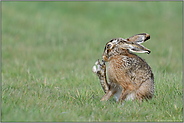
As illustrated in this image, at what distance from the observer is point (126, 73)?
15.2 feet

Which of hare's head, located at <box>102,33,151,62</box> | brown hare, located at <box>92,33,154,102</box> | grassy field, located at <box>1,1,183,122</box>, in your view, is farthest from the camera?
hare's head, located at <box>102,33,151,62</box>

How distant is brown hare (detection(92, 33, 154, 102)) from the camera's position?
4.64 meters

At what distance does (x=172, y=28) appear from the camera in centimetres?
1521

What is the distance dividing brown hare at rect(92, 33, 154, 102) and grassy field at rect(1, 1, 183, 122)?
0.18 meters

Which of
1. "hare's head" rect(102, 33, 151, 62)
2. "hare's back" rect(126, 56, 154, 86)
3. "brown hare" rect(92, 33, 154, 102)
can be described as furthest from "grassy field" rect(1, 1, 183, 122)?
"hare's head" rect(102, 33, 151, 62)

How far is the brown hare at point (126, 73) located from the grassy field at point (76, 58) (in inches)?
7.2

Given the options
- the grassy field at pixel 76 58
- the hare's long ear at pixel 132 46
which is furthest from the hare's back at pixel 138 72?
the grassy field at pixel 76 58

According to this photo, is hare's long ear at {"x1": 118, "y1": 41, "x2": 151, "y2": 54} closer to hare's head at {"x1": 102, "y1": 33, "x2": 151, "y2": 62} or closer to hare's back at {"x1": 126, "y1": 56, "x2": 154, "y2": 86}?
hare's head at {"x1": 102, "y1": 33, "x2": 151, "y2": 62}

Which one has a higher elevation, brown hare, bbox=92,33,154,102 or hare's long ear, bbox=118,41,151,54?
hare's long ear, bbox=118,41,151,54

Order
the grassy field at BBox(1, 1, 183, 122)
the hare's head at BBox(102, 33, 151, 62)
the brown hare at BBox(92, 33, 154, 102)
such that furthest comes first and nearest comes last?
the hare's head at BBox(102, 33, 151, 62) → the brown hare at BBox(92, 33, 154, 102) → the grassy field at BBox(1, 1, 183, 122)

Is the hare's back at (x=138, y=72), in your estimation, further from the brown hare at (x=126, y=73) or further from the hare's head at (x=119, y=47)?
the hare's head at (x=119, y=47)

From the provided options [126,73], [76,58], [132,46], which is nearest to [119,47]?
[132,46]

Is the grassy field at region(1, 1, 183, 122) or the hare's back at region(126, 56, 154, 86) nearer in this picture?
the grassy field at region(1, 1, 183, 122)

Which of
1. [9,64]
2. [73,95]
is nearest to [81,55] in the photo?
[9,64]
